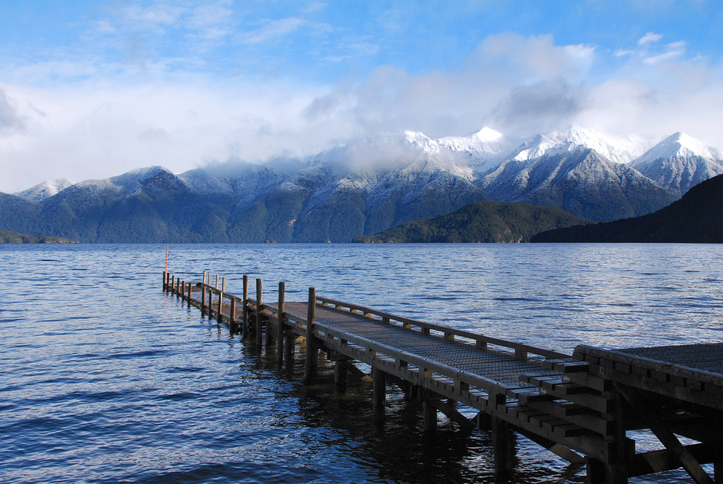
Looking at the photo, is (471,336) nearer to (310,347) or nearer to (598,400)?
(310,347)

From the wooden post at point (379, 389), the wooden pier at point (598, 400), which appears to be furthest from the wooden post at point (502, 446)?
the wooden post at point (379, 389)

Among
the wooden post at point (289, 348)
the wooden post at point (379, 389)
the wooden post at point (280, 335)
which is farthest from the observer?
the wooden post at point (289, 348)

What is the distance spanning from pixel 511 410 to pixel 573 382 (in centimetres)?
218

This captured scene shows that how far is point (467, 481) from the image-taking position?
12.7 metres

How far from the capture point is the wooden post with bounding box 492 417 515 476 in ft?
40.5

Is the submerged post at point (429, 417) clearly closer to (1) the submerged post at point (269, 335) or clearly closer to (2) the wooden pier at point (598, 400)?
(2) the wooden pier at point (598, 400)

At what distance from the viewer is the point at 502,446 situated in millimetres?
12594

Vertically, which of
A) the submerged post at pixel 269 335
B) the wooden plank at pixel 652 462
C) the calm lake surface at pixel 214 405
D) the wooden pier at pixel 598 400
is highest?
the wooden pier at pixel 598 400

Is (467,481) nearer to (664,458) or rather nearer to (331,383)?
(664,458)

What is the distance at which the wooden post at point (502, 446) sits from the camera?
40.5 ft

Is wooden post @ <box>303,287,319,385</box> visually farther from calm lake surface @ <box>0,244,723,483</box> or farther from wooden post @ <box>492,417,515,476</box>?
wooden post @ <box>492,417,515,476</box>

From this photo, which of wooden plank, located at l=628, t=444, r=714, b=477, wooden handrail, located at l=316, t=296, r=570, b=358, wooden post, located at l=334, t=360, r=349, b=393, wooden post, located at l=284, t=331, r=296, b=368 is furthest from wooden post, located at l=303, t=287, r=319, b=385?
wooden plank, located at l=628, t=444, r=714, b=477

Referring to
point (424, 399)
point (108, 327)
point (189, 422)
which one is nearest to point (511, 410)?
point (424, 399)

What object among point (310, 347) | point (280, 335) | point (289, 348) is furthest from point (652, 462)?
point (289, 348)
